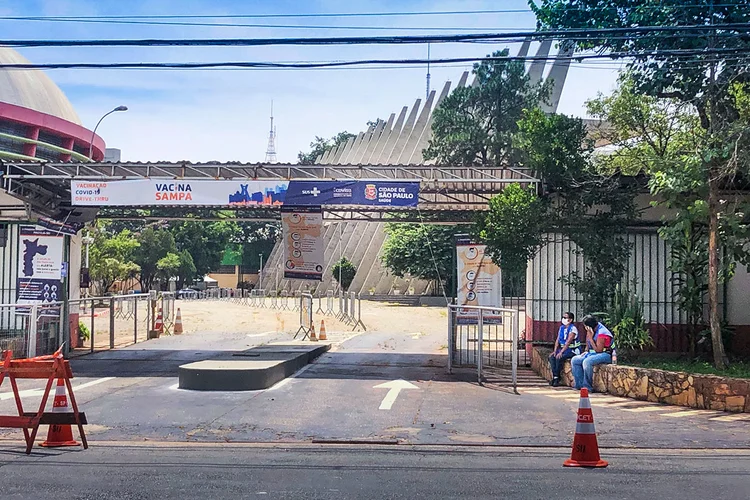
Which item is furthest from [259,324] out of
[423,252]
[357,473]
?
[357,473]

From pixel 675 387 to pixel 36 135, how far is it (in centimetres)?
4285

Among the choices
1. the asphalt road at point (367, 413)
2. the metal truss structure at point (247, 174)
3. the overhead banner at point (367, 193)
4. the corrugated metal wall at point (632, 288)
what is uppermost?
the metal truss structure at point (247, 174)

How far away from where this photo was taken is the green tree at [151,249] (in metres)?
70.0

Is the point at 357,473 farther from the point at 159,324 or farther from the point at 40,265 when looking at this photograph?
the point at 159,324

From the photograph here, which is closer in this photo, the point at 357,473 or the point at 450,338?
the point at 357,473

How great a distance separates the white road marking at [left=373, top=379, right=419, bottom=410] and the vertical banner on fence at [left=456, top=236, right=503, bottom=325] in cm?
312

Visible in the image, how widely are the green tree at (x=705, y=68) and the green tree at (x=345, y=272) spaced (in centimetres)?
4563

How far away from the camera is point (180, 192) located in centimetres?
1672

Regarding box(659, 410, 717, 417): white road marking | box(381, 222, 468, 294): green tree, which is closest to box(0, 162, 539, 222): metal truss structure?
box(659, 410, 717, 417): white road marking

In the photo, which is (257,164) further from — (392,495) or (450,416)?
(392,495)

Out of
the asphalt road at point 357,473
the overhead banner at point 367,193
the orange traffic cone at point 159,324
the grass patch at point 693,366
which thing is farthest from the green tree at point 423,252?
the asphalt road at point 357,473

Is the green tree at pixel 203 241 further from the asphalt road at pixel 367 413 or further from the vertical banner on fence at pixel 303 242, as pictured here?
the asphalt road at pixel 367 413

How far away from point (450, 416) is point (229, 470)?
4461 mm

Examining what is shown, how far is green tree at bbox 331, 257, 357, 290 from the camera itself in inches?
2510
